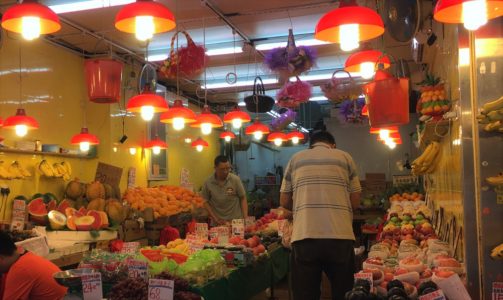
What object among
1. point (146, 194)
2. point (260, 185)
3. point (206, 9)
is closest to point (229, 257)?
point (206, 9)

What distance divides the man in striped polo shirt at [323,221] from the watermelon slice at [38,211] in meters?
3.95

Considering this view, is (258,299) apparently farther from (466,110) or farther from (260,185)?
(260,185)

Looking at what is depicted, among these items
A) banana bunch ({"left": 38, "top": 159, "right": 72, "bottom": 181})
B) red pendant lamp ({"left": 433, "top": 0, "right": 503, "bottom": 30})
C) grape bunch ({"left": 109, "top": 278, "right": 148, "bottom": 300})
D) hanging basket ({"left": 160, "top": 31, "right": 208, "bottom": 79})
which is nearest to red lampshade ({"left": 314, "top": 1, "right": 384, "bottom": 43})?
red pendant lamp ({"left": 433, "top": 0, "right": 503, "bottom": 30})

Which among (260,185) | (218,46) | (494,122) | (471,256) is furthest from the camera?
(260,185)

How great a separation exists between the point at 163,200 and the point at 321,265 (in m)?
5.18

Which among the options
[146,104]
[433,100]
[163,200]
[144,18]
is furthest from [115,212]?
[433,100]

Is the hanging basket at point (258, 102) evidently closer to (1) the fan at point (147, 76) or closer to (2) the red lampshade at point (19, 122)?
(1) the fan at point (147, 76)

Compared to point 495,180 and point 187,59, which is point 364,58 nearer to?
point 495,180

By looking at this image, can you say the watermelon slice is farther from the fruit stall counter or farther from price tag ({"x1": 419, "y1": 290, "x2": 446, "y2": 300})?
price tag ({"x1": 419, "y1": 290, "x2": 446, "y2": 300})

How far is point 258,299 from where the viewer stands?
728 cm

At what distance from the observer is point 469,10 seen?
237 centimetres

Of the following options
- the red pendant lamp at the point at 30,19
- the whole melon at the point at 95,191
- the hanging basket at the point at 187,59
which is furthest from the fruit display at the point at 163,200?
the red pendant lamp at the point at 30,19

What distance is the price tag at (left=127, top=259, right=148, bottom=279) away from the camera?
12.1 feet

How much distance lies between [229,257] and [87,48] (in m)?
5.74
